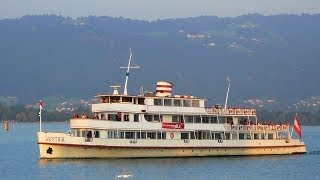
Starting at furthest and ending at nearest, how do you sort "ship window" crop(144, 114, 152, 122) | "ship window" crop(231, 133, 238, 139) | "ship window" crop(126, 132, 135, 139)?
"ship window" crop(231, 133, 238, 139)
"ship window" crop(144, 114, 152, 122)
"ship window" crop(126, 132, 135, 139)

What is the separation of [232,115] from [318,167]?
8659 mm

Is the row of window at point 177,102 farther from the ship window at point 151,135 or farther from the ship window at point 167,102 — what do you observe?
the ship window at point 151,135

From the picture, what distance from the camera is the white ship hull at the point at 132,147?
69562 mm

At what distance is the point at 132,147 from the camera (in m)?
70.9

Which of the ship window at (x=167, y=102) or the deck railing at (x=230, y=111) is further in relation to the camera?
the deck railing at (x=230, y=111)

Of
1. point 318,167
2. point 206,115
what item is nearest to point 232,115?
point 206,115

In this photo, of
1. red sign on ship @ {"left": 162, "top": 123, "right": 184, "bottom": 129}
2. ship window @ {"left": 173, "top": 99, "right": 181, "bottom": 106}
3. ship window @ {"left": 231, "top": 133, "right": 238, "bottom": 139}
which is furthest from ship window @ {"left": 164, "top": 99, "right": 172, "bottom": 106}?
ship window @ {"left": 231, "top": 133, "right": 238, "bottom": 139}

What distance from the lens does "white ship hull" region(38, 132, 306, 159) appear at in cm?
6956

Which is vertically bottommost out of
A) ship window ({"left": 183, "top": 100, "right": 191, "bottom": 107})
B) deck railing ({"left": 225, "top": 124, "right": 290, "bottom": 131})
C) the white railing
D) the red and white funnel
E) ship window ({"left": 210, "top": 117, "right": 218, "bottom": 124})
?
deck railing ({"left": 225, "top": 124, "right": 290, "bottom": 131})

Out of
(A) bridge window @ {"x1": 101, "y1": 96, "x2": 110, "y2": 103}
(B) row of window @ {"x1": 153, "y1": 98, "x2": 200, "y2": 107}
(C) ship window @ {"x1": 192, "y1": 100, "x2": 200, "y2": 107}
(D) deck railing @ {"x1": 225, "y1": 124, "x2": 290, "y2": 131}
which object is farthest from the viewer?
(D) deck railing @ {"x1": 225, "y1": 124, "x2": 290, "y2": 131}

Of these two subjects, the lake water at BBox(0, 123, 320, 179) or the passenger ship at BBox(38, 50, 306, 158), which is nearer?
the lake water at BBox(0, 123, 320, 179)

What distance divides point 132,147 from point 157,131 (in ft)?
8.20

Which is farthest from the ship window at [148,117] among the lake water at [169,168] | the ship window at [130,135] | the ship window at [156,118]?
the lake water at [169,168]

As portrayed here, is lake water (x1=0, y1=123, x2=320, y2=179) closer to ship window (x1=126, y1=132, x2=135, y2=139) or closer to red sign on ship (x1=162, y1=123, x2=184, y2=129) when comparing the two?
ship window (x1=126, y1=132, x2=135, y2=139)
